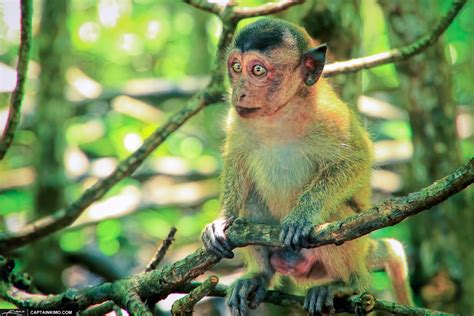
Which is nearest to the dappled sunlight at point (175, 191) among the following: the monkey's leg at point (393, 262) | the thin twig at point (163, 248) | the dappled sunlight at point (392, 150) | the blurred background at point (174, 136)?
the blurred background at point (174, 136)

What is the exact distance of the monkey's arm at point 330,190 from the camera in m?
5.57

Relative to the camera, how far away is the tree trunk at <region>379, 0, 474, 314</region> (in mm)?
8469

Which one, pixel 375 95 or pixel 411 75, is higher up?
pixel 375 95

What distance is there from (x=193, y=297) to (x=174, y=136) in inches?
363

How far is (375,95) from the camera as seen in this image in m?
14.9

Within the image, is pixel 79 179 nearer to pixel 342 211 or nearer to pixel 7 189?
pixel 7 189

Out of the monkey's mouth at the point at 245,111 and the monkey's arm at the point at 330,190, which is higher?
the monkey's mouth at the point at 245,111

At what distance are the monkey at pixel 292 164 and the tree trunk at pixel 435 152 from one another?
2.15 metres

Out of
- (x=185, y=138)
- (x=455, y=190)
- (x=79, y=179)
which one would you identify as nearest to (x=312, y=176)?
(x=455, y=190)

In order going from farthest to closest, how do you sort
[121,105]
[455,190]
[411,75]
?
[121,105] < [411,75] < [455,190]

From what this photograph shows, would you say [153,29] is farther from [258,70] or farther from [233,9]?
[258,70]

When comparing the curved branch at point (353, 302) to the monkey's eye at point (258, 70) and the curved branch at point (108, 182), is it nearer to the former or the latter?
the curved branch at point (108, 182)

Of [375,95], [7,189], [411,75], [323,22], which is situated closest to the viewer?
[323,22]

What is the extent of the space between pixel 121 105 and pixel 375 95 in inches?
197
